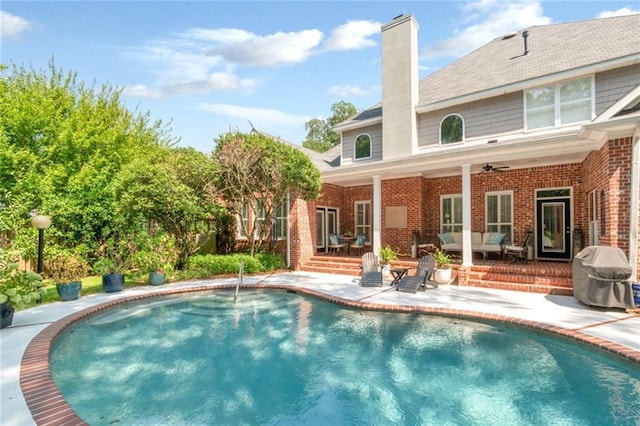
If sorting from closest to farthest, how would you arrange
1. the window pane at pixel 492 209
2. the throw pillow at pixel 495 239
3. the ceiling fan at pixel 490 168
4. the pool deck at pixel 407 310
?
the pool deck at pixel 407 310 → the ceiling fan at pixel 490 168 → the throw pillow at pixel 495 239 → the window pane at pixel 492 209

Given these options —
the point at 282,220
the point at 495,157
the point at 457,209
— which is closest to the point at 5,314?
the point at 282,220

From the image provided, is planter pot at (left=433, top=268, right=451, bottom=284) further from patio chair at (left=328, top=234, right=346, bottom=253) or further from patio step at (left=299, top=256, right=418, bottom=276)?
patio chair at (left=328, top=234, right=346, bottom=253)

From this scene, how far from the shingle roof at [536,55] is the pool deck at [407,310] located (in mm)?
7320

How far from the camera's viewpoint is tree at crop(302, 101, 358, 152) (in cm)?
3925

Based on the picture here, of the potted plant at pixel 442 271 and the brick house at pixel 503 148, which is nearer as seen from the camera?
the brick house at pixel 503 148

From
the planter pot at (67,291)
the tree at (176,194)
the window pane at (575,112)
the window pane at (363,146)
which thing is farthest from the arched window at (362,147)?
the planter pot at (67,291)

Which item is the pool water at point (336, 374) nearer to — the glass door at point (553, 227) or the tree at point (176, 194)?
the tree at point (176, 194)

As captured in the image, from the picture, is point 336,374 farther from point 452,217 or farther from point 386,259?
point 452,217

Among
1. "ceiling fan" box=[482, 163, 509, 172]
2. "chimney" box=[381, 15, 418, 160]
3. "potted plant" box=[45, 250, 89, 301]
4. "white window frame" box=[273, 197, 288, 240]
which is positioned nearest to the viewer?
"ceiling fan" box=[482, 163, 509, 172]

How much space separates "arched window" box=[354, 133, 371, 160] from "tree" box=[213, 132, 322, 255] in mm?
3877

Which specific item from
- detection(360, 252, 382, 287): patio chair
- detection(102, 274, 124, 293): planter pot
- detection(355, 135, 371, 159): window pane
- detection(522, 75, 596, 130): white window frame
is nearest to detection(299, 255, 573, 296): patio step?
detection(360, 252, 382, 287): patio chair

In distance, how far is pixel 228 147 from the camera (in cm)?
1095

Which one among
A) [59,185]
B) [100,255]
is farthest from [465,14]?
[59,185]

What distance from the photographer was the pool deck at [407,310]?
4065 millimetres
